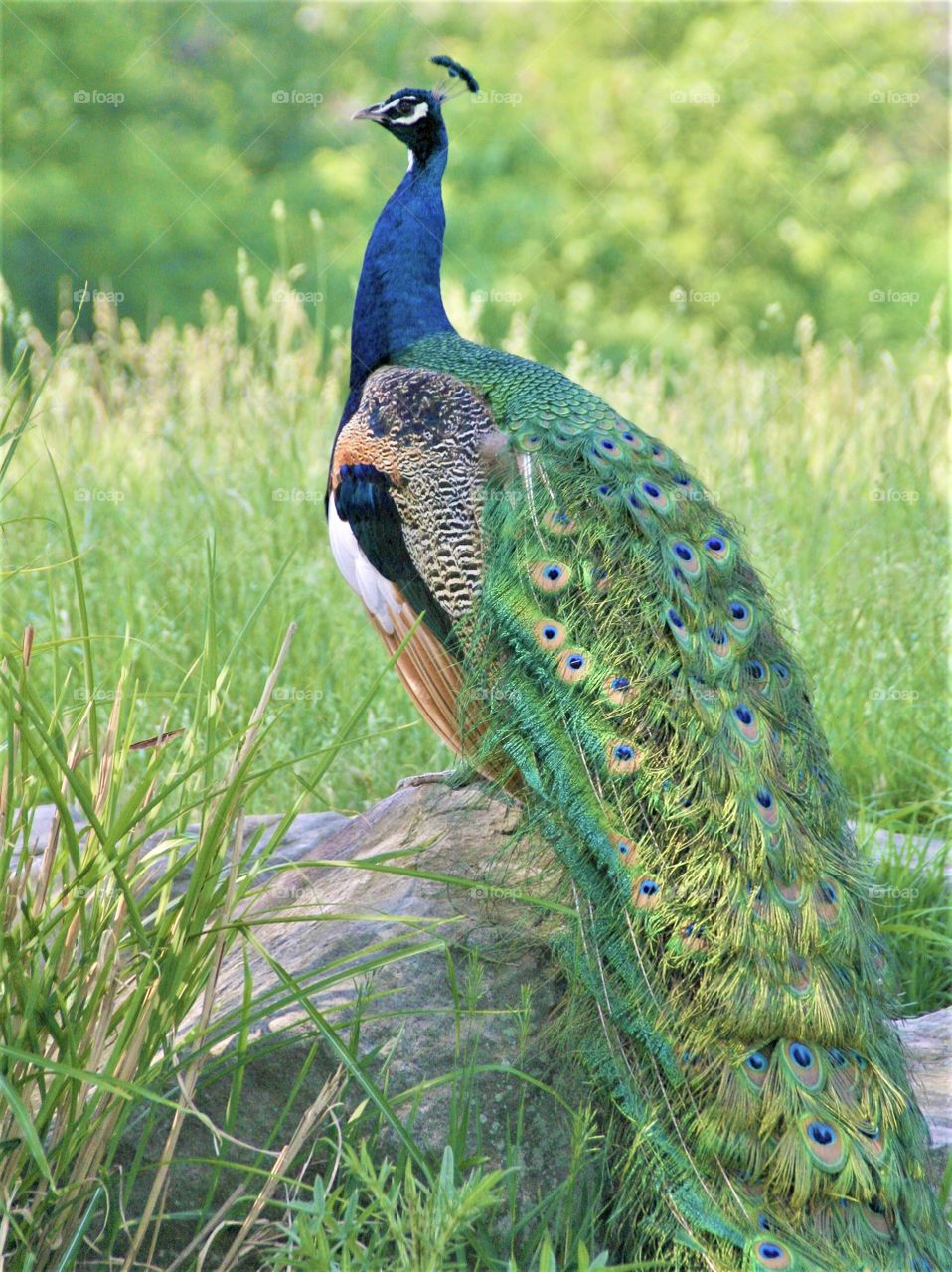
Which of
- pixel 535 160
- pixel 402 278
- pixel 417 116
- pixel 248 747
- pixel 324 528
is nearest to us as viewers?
pixel 248 747

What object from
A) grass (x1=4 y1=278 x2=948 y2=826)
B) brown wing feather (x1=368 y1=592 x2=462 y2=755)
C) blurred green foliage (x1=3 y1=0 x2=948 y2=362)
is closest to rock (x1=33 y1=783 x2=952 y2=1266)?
brown wing feather (x1=368 y1=592 x2=462 y2=755)

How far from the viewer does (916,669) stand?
4.30 meters

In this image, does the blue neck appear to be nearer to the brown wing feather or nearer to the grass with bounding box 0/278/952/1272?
the grass with bounding box 0/278/952/1272

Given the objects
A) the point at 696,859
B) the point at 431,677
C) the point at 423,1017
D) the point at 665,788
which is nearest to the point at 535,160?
the point at 431,677

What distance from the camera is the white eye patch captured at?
13.1 feet

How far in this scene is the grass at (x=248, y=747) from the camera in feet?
6.77

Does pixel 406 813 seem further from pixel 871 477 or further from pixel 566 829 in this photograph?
pixel 871 477

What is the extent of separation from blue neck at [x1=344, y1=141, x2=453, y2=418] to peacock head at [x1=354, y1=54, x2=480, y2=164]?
0.03m

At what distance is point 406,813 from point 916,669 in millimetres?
1912

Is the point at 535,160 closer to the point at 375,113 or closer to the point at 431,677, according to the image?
the point at 375,113

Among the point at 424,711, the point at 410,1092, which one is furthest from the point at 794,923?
the point at 424,711

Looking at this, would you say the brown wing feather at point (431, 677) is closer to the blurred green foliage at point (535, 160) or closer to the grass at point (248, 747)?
the grass at point (248, 747)

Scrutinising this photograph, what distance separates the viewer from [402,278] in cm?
386

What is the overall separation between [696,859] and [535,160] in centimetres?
1212
